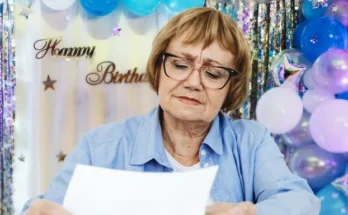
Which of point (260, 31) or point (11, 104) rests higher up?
point (260, 31)

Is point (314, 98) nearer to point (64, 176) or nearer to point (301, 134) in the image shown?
point (301, 134)

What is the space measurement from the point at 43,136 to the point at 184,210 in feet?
9.79

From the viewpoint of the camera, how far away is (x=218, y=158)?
140 centimetres

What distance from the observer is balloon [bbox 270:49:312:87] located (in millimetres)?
3244

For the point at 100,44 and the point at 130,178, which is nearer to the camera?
the point at 130,178

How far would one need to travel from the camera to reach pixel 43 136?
145 inches

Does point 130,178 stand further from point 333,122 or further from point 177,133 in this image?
point 333,122

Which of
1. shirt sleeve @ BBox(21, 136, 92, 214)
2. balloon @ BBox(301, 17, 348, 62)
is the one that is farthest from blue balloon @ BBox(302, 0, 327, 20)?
shirt sleeve @ BBox(21, 136, 92, 214)

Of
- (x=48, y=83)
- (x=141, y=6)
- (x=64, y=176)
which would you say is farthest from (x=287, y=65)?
(x=64, y=176)

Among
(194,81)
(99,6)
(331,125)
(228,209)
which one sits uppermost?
(99,6)

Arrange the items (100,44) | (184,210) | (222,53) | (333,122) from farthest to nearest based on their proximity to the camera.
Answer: (100,44)
(333,122)
(222,53)
(184,210)

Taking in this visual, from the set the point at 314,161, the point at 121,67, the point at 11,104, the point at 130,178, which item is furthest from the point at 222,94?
the point at 11,104

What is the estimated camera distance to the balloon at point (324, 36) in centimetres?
308

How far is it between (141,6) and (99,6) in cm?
30
